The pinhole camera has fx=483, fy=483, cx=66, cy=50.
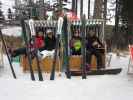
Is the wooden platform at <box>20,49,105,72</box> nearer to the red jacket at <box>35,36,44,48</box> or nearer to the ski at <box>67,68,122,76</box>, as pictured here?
the red jacket at <box>35,36,44,48</box>

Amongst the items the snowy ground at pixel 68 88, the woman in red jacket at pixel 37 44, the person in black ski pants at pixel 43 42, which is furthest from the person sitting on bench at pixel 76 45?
the snowy ground at pixel 68 88

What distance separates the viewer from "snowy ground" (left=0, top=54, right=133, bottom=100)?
9.27m

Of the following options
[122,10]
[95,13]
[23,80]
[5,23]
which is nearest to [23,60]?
[23,80]

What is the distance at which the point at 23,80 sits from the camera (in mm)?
11156

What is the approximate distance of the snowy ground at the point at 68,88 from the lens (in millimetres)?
9273

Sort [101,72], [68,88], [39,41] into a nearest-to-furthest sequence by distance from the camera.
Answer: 1. [68,88]
2. [101,72]
3. [39,41]

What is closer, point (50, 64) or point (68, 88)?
point (68, 88)

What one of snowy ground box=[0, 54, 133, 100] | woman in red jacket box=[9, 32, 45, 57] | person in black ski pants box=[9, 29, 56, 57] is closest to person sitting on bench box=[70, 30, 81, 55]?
person in black ski pants box=[9, 29, 56, 57]

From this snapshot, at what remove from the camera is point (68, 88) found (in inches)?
399

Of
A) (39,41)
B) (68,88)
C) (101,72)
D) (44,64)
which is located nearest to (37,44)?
(39,41)

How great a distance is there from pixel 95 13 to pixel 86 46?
364 inches

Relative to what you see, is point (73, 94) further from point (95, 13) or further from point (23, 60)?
point (95, 13)

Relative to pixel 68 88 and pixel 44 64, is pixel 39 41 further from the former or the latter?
pixel 68 88

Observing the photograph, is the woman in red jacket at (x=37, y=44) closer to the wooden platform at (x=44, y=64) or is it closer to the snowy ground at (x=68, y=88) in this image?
the wooden platform at (x=44, y=64)
